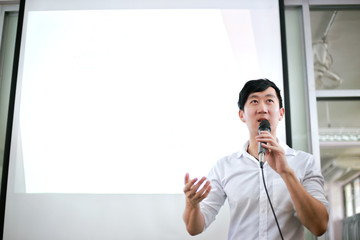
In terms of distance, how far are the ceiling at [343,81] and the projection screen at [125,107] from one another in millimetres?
395

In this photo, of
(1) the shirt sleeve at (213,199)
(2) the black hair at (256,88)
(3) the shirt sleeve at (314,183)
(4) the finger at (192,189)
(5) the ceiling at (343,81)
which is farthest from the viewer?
(5) the ceiling at (343,81)

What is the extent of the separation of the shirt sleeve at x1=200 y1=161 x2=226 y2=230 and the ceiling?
918 mm

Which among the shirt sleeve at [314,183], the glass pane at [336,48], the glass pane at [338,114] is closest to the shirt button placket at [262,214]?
the shirt sleeve at [314,183]

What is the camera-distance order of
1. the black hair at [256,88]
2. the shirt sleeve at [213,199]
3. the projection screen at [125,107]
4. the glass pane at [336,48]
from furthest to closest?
the glass pane at [336,48]
the projection screen at [125,107]
the black hair at [256,88]
the shirt sleeve at [213,199]

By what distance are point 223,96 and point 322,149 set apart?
795 millimetres

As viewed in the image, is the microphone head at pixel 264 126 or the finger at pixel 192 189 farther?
the microphone head at pixel 264 126

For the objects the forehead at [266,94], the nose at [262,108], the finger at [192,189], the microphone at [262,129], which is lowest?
the finger at [192,189]

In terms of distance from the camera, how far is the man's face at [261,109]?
2182 millimetres

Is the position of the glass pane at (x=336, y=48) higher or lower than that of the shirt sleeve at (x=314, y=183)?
higher

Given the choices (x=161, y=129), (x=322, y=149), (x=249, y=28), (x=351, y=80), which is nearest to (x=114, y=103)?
(x=161, y=129)

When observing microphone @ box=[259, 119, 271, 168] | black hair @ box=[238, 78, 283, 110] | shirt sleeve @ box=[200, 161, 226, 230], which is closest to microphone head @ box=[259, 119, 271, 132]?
microphone @ box=[259, 119, 271, 168]

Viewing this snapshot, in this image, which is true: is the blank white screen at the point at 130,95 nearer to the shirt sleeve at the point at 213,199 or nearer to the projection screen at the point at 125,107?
the projection screen at the point at 125,107

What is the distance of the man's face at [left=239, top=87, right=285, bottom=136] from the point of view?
7.16ft

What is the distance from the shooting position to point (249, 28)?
2816 mm
